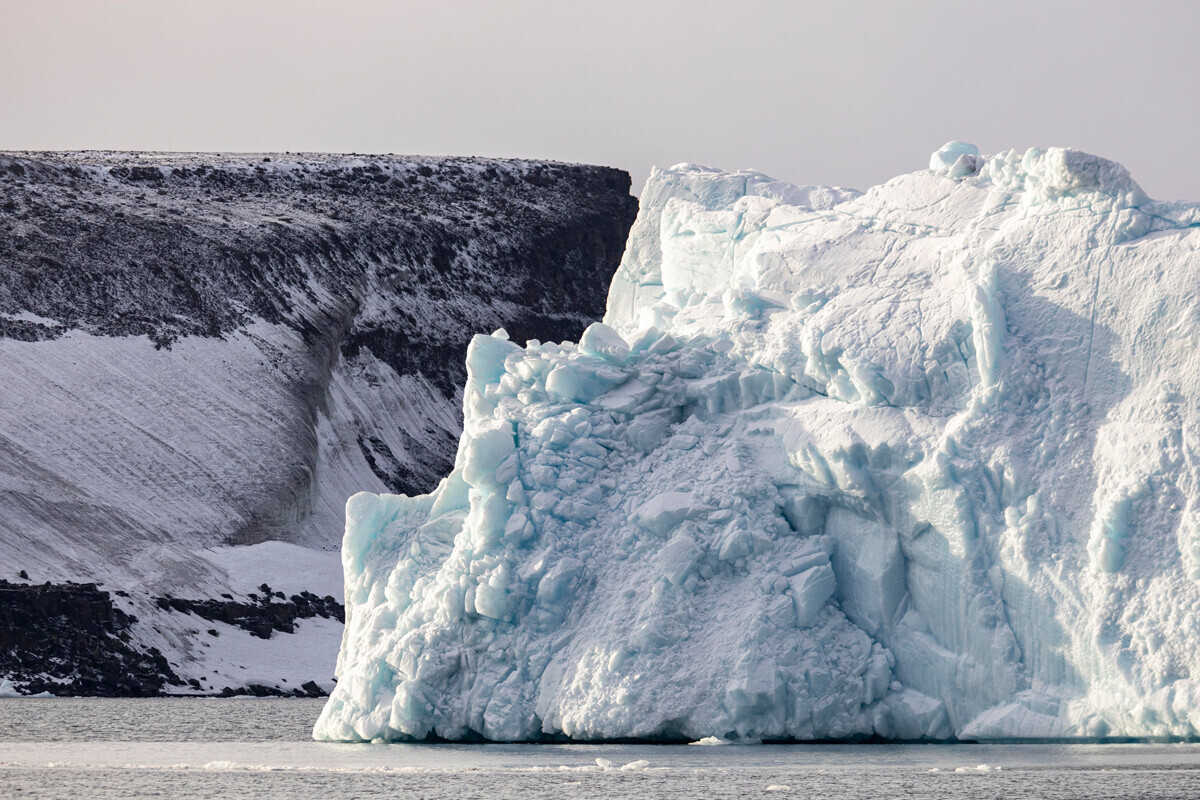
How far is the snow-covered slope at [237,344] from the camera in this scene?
4428cm

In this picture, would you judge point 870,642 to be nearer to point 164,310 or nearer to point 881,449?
point 881,449

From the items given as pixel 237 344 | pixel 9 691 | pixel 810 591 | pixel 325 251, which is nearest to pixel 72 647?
pixel 9 691

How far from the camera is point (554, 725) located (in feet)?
64.4

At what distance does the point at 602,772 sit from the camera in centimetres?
1781

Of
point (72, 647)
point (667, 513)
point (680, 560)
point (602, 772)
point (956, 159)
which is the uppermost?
point (956, 159)

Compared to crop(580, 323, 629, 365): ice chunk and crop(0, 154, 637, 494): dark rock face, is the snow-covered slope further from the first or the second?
crop(580, 323, 629, 365): ice chunk

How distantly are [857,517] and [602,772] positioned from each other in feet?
15.5

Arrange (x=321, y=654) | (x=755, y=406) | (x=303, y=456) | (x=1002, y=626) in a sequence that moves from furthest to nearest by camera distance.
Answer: (x=303, y=456)
(x=321, y=654)
(x=755, y=406)
(x=1002, y=626)

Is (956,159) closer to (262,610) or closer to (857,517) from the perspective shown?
(857,517)

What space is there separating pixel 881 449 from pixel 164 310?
126 ft

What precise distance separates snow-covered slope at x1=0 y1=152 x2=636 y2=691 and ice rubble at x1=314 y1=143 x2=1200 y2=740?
1957 cm

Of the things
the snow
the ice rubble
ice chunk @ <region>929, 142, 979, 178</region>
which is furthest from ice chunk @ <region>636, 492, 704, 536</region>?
the snow

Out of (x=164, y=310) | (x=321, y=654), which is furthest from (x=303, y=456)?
(x=321, y=654)

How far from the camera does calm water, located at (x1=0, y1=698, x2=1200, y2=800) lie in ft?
53.7
